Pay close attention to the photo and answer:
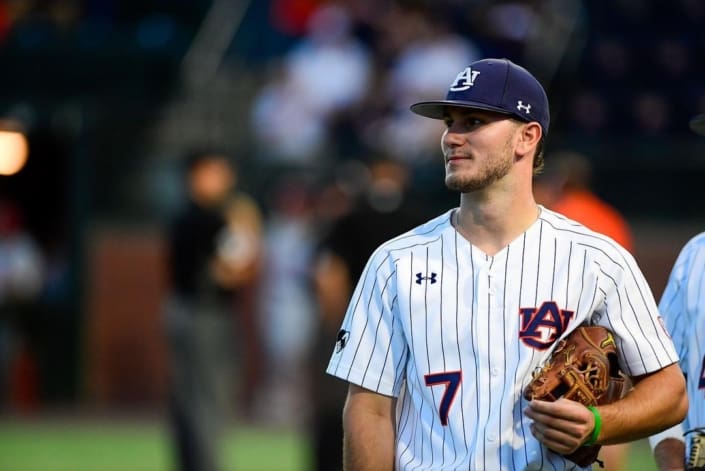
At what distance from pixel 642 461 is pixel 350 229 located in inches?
159

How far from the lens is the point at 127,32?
1853cm

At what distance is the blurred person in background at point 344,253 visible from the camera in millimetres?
9945

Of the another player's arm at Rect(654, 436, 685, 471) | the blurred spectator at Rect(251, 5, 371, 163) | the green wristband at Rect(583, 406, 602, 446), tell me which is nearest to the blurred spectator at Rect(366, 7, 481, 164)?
the blurred spectator at Rect(251, 5, 371, 163)

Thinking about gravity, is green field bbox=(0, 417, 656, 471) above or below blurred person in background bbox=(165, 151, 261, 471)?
Result: below

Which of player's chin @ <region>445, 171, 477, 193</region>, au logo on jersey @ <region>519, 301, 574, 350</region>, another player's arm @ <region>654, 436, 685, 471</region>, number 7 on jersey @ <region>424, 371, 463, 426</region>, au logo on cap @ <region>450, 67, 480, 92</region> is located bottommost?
another player's arm @ <region>654, 436, 685, 471</region>

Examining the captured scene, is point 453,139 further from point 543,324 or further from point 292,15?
point 292,15

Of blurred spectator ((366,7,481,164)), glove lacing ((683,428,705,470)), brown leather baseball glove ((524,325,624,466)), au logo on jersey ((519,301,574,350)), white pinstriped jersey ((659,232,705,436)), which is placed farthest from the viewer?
blurred spectator ((366,7,481,164))

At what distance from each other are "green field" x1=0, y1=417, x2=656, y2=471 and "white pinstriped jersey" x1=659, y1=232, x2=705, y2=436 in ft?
20.3

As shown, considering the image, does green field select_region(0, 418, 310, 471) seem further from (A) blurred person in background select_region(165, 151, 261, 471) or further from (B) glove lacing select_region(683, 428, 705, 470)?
(B) glove lacing select_region(683, 428, 705, 470)

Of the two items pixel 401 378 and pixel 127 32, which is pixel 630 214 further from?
pixel 401 378

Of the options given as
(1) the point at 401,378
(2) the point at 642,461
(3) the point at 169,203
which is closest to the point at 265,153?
(3) the point at 169,203

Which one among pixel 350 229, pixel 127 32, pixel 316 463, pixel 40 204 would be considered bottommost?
pixel 316 463

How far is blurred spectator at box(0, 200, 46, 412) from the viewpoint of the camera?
57.1ft

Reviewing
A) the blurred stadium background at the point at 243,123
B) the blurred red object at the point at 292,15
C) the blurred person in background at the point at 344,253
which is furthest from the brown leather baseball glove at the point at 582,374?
the blurred red object at the point at 292,15
